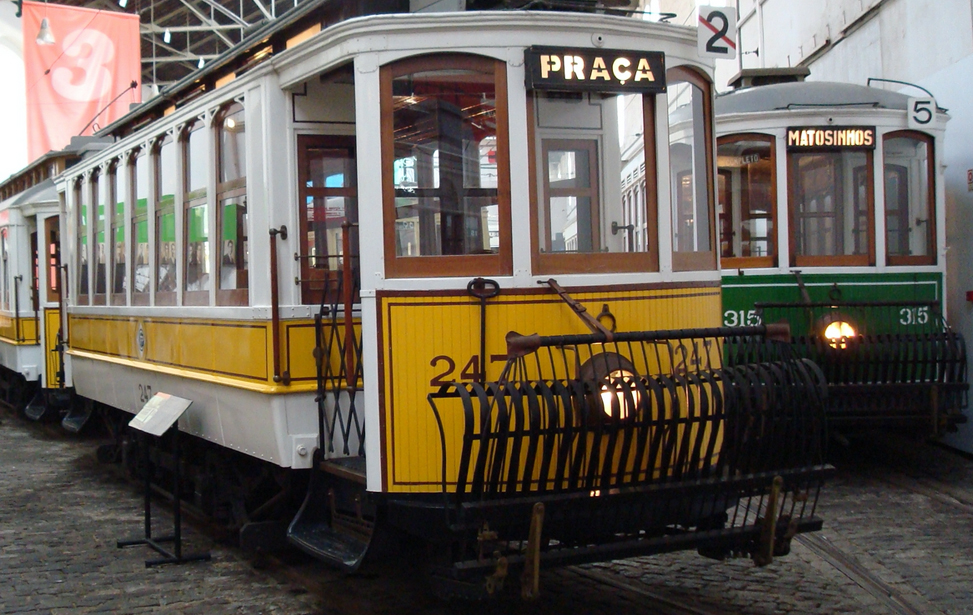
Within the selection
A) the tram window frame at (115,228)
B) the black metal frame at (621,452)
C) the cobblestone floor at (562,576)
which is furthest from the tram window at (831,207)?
the tram window frame at (115,228)

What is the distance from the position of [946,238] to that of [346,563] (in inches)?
294

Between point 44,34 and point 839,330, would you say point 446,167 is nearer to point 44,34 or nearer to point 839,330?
point 839,330

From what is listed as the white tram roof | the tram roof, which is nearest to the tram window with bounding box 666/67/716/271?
the tram roof

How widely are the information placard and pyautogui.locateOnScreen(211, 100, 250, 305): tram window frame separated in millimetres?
724

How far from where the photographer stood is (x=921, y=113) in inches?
384

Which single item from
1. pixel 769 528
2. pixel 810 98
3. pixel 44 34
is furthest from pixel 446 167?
pixel 44 34

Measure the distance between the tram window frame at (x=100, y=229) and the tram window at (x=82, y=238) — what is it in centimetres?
22

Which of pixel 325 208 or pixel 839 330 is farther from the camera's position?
pixel 839 330

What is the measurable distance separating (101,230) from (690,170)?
5711mm

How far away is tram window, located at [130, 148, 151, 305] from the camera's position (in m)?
8.28

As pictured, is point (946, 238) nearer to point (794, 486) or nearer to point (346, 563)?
point (794, 486)

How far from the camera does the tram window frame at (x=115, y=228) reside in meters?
8.94

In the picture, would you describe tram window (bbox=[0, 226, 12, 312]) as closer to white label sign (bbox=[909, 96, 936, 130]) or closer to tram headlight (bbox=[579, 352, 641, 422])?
white label sign (bbox=[909, 96, 936, 130])

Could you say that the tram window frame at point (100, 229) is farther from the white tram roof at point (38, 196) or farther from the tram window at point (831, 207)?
the tram window at point (831, 207)
